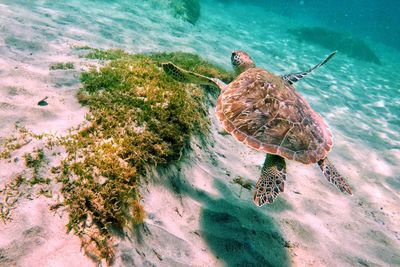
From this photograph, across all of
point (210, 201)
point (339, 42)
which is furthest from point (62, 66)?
point (339, 42)

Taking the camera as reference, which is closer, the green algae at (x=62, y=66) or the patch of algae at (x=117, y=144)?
the patch of algae at (x=117, y=144)

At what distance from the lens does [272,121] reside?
12.6 feet

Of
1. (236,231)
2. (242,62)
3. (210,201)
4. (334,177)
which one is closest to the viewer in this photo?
(236,231)

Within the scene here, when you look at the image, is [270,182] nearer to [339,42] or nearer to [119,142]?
[119,142]

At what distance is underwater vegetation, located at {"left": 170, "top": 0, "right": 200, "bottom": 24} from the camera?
686 inches

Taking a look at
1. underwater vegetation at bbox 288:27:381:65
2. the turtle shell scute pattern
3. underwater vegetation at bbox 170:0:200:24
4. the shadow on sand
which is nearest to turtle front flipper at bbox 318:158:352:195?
the turtle shell scute pattern

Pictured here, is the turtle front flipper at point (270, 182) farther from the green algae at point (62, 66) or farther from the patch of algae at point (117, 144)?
the green algae at point (62, 66)

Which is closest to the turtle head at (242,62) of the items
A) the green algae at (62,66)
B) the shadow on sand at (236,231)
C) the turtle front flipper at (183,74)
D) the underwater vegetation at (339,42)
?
the turtle front flipper at (183,74)

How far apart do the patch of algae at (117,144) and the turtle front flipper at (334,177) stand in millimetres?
2034

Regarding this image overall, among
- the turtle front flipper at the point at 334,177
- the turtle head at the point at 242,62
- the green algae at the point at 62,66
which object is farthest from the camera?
the turtle head at the point at 242,62

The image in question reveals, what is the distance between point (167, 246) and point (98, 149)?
1.34 m

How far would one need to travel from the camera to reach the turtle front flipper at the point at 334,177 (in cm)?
383

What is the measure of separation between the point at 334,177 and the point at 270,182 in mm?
1199

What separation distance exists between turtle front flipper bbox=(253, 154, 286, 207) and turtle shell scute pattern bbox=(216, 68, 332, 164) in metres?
0.25
